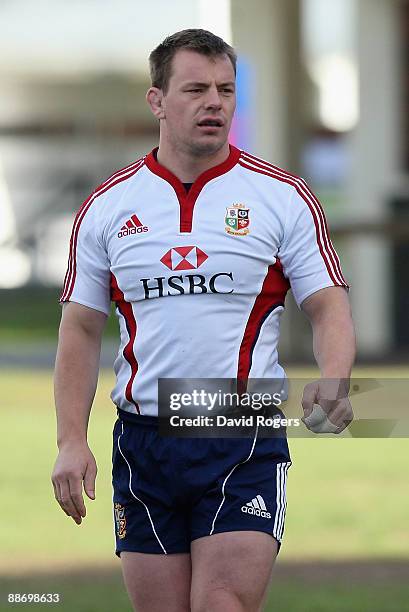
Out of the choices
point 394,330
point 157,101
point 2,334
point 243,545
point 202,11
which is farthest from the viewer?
point 2,334

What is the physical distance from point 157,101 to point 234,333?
2.54 ft

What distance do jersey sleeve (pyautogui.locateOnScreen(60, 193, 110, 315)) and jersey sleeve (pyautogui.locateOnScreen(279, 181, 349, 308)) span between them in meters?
0.56

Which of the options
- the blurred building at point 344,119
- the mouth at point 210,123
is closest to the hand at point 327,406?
the mouth at point 210,123

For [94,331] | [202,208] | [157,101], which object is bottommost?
[94,331]

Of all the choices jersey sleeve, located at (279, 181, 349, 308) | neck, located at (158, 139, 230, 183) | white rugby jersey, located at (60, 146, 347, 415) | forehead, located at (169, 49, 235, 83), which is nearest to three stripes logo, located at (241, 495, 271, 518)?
white rugby jersey, located at (60, 146, 347, 415)

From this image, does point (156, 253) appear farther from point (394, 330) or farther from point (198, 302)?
point (394, 330)

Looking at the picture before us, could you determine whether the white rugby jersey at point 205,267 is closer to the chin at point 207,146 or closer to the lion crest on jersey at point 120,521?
the chin at point 207,146

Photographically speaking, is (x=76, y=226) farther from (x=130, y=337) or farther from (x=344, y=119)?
(x=344, y=119)

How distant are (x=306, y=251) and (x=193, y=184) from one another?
0.41 metres

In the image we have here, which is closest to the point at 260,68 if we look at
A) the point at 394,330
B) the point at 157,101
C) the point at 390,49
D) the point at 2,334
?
the point at 390,49

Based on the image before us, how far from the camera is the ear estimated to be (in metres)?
4.67

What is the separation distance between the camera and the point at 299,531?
9180mm

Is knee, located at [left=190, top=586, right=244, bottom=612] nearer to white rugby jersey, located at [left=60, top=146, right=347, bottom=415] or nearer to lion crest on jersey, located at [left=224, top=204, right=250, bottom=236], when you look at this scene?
white rugby jersey, located at [left=60, top=146, right=347, bottom=415]

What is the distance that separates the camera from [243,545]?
4.41 meters
